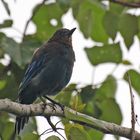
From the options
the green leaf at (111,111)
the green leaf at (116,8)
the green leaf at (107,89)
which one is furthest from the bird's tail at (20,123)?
the green leaf at (116,8)

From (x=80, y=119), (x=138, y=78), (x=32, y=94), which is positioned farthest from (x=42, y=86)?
(x=80, y=119)

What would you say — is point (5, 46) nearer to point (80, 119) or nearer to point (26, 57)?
point (26, 57)

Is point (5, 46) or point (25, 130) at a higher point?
point (5, 46)

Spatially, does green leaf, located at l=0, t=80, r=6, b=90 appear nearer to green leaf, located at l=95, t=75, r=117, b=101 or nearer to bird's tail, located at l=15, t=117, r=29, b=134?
bird's tail, located at l=15, t=117, r=29, b=134

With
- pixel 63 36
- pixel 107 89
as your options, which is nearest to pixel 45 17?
pixel 107 89

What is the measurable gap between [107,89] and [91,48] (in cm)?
33

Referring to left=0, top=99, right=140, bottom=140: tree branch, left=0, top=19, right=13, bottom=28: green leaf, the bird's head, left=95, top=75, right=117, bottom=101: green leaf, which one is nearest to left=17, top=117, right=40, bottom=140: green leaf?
left=0, top=99, right=140, bottom=140: tree branch

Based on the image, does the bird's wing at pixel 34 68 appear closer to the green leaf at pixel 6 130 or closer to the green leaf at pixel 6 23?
the green leaf at pixel 6 23

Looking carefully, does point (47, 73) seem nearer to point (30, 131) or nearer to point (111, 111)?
point (111, 111)

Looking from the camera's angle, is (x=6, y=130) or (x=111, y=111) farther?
(x=111, y=111)

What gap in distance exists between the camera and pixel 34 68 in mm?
4902

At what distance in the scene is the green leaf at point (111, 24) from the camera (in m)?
4.38

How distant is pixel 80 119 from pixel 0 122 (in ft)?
3.67

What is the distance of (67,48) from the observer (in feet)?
17.4
